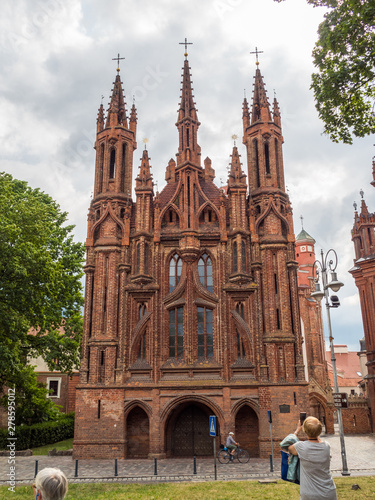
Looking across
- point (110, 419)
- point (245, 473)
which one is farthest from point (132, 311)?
point (245, 473)

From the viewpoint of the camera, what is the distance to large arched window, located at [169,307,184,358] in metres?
26.9

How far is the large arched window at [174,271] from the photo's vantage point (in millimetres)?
28156

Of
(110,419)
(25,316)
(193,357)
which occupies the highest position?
(25,316)

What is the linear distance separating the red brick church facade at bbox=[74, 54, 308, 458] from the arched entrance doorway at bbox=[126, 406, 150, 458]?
0.06 metres

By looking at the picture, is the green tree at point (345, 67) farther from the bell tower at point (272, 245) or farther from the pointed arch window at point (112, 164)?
the pointed arch window at point (112, 164)

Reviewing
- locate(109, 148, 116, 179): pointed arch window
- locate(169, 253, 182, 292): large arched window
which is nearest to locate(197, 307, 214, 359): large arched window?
locate(169, 253, 182, 292): large arched window

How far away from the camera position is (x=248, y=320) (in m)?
27.0

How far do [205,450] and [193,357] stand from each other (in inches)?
198

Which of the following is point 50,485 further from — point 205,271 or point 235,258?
point 205,271

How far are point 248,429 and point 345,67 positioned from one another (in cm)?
1944

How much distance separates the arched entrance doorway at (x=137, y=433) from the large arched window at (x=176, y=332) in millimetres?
3669

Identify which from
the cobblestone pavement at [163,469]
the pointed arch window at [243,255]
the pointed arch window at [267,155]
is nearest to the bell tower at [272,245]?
the pointed arch window at [267,155]

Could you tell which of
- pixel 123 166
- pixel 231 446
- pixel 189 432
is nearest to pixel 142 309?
pixel 189 432

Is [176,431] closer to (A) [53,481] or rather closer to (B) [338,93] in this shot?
(B) [338,93]
